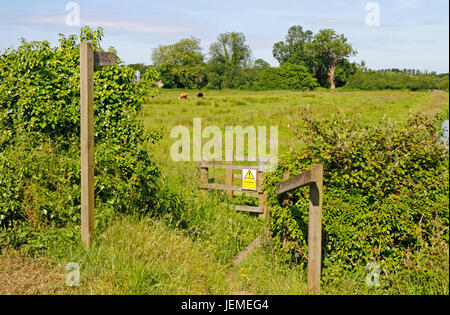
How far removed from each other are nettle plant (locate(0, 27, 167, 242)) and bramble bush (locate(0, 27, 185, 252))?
0.04 feet

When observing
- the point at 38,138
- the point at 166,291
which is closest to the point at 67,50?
the point at 38,138

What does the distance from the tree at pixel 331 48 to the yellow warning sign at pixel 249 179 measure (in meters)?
55.8

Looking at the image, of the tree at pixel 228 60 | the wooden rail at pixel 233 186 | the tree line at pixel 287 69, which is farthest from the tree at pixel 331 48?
→ the wooden rail at pixel 233 186

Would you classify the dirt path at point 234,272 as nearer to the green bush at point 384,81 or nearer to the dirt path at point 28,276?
the dirt path at point 28,276

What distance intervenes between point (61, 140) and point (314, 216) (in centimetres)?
388

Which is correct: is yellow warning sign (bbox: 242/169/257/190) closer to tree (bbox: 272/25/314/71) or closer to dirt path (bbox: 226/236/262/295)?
dirt path (bbox: 226/236/262/295)

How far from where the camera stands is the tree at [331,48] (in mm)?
62062

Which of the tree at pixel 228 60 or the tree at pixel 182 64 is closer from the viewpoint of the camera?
the tree at pixel 228 60

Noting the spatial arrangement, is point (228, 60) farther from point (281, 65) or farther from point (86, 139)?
point (86, 139)

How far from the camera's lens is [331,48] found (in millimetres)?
62312

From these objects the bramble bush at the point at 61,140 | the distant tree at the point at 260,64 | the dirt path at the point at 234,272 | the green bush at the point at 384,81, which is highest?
the distant tree at the point at 260,64

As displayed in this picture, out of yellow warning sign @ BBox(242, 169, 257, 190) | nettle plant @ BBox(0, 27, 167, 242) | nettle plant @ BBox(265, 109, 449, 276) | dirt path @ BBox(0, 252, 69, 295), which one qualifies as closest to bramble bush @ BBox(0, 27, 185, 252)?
nettle plant @ BBox(0, 27, 167, 242)

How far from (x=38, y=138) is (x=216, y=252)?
3019 mm
